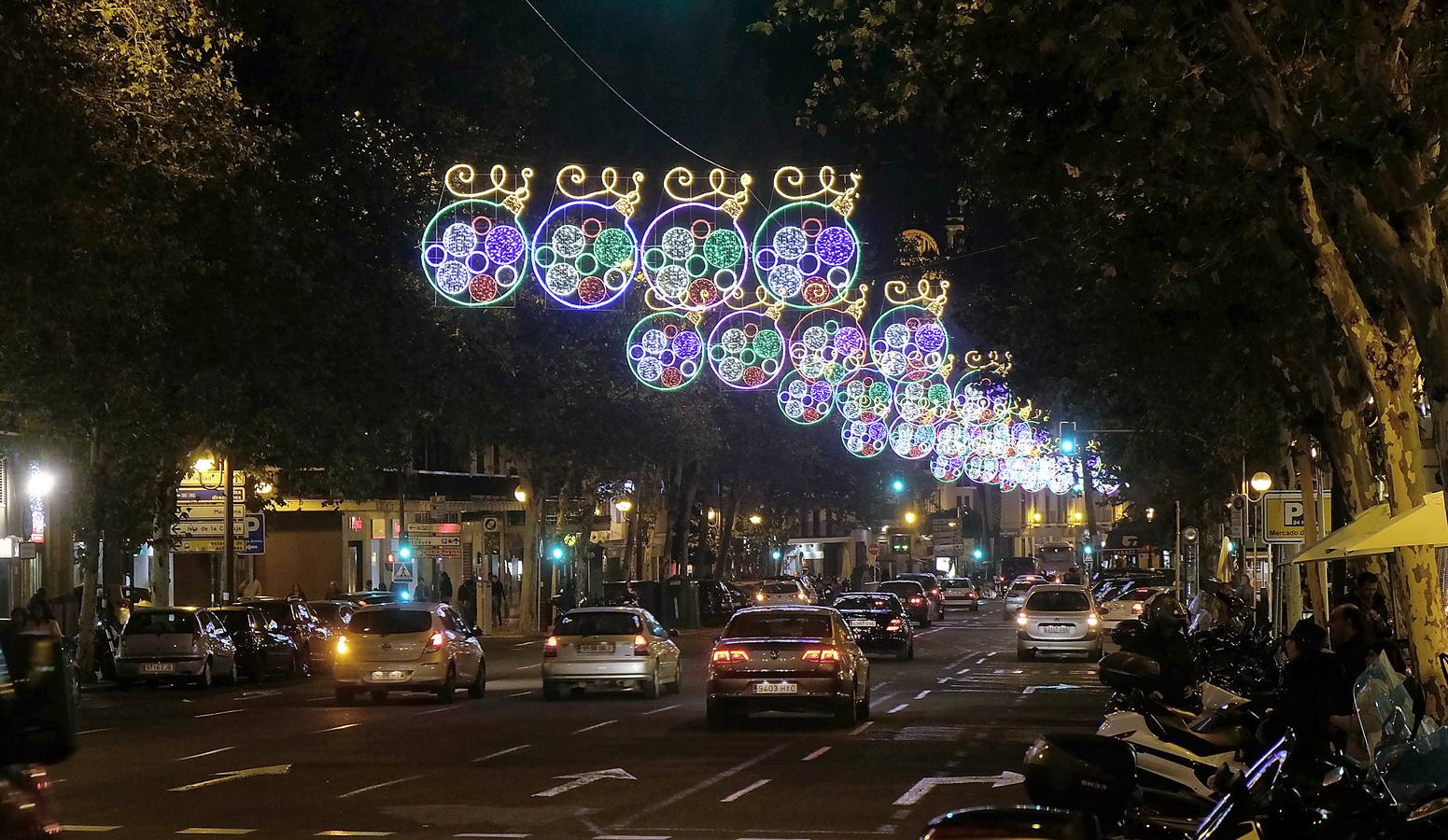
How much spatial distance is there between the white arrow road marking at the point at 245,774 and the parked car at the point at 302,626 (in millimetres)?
20862

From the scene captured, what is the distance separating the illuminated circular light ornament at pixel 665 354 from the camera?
30.9 metres

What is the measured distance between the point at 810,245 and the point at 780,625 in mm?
5276

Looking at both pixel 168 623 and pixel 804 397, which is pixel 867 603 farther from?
pixel 168 623

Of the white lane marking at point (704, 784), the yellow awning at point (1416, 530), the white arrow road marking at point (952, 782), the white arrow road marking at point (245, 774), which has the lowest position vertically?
the white arrow road marking at point (952, 782)

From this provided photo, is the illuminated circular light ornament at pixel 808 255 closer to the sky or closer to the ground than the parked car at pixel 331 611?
closer to the sky

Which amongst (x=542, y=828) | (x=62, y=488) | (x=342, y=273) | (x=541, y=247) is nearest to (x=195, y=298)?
(x=342, y=273)

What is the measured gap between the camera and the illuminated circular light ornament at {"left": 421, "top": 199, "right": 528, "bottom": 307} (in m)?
26.2

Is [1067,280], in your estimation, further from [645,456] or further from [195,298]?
[645,456]

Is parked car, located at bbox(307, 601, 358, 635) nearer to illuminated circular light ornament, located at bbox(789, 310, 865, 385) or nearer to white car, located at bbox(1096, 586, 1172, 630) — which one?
illuminated circular light ornament, located at bbox(789, 310, 865, 385)

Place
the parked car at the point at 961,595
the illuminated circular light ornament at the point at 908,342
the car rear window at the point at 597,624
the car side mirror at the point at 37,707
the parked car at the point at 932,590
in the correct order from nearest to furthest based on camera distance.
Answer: the car side mirror at the point at 37,707 < the car rear window at the point at 597,624 < the illuminated circular light ornament at the point at 908,342 < the parked car at the point at 932,590 < the parked car at the point at 961,595

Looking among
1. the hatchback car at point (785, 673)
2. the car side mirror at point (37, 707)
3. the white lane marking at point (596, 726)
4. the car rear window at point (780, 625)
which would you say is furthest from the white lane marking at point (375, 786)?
the car side mirror at point (37, 707)

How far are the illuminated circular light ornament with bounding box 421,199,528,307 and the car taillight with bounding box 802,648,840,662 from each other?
21.1 ft

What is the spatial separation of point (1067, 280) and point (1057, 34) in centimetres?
1946

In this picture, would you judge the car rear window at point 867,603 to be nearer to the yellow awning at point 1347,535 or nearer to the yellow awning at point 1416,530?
the yellow awning at point 1347,535
